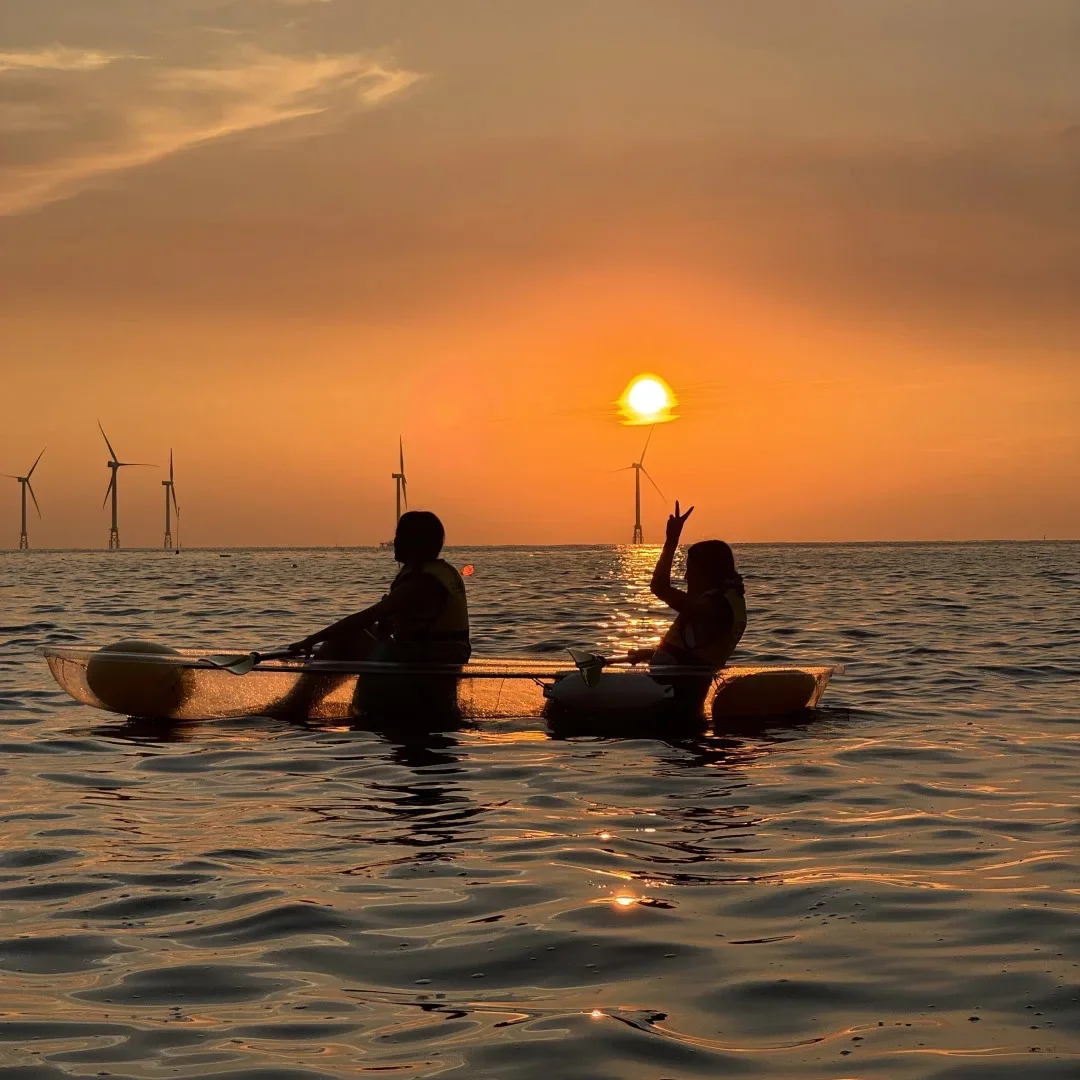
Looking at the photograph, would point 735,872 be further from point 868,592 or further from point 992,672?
point 868,592

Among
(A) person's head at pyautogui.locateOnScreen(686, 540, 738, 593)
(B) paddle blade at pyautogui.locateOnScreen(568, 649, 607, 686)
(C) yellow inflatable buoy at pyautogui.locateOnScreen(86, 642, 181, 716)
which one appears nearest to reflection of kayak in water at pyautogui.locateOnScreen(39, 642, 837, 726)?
(C) yellow inflatable buoy at pyautogui.locateOnScreen(86, 642, 181, 716)

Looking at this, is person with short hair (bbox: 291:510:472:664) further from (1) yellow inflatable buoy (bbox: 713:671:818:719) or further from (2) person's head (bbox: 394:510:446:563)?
(1) yellow inflatable buoy (bbox: 713:671:818:719)

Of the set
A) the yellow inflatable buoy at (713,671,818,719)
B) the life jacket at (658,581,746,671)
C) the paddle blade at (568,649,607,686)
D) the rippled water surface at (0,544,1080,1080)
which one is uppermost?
the life jacket at (658,581,746,671)

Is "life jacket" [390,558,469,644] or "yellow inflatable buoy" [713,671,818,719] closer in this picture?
"life jacket" [390,558,469,644]

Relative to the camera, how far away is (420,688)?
14.1m

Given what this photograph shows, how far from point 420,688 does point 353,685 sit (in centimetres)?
75

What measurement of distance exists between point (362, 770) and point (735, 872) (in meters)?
4.70

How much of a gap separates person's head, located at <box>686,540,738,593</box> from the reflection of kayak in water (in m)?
0.93

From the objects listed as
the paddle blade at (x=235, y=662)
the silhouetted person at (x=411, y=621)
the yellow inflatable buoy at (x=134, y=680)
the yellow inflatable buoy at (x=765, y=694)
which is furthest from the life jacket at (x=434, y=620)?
the yellow inflatable buoy at (x=765, y=694)

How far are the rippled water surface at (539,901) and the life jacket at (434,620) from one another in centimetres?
113

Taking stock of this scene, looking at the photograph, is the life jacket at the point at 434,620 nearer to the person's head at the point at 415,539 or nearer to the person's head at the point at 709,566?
the person's head at the point at 415,539

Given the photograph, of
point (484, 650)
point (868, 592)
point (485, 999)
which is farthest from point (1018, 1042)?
point (868, 592)

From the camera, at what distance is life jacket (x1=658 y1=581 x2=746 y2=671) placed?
14.4 m

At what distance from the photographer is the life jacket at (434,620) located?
14.2 m
